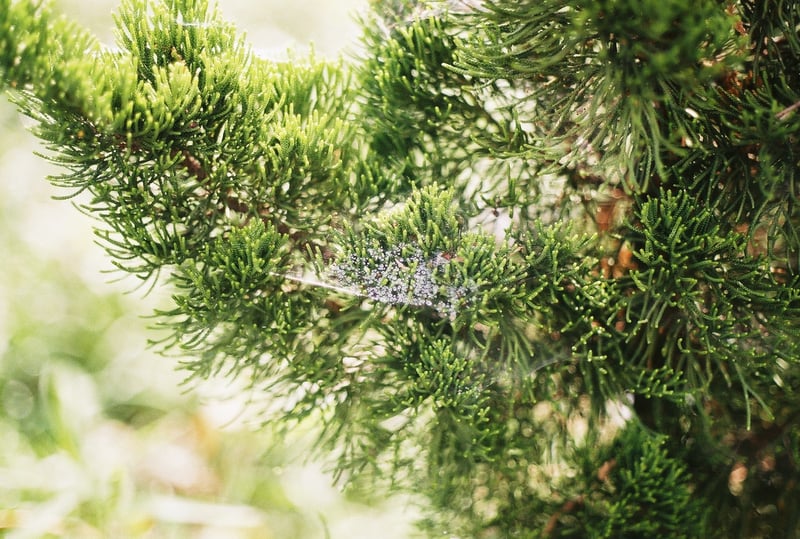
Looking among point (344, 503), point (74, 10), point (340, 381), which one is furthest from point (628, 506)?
point (74, 10)

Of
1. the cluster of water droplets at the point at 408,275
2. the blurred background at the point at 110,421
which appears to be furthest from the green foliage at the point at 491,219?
the blurred background at the point at 110,421

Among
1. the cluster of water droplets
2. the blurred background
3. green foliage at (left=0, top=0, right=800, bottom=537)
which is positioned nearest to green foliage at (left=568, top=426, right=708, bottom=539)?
green foliage at (left=0, top=0, right=800, bottom=537)

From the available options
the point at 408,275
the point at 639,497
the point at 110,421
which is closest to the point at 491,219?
the point at 408,275

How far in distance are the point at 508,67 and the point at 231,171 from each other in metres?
0.32

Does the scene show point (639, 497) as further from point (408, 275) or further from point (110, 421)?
point (110, 421)

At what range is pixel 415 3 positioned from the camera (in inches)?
27.3

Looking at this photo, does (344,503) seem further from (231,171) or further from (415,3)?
(415,3)

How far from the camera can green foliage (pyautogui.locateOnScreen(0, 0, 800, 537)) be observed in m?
0.50

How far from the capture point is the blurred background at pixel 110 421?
3.84ft

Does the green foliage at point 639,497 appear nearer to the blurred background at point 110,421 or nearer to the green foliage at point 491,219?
the green foliage at point 491,219

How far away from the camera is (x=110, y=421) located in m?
1.41

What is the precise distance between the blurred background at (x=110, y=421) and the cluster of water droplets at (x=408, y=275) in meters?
0.55

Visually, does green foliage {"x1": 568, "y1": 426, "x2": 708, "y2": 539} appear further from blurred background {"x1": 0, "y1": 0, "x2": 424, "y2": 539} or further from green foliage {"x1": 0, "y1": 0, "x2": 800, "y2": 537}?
blurred background {"x1": 0, "y1": 0, "x2": 424, "y2": 539}

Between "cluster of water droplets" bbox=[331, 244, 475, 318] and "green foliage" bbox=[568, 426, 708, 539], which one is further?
→ "green foliage" bbox=[568, 426, 708, 539]
